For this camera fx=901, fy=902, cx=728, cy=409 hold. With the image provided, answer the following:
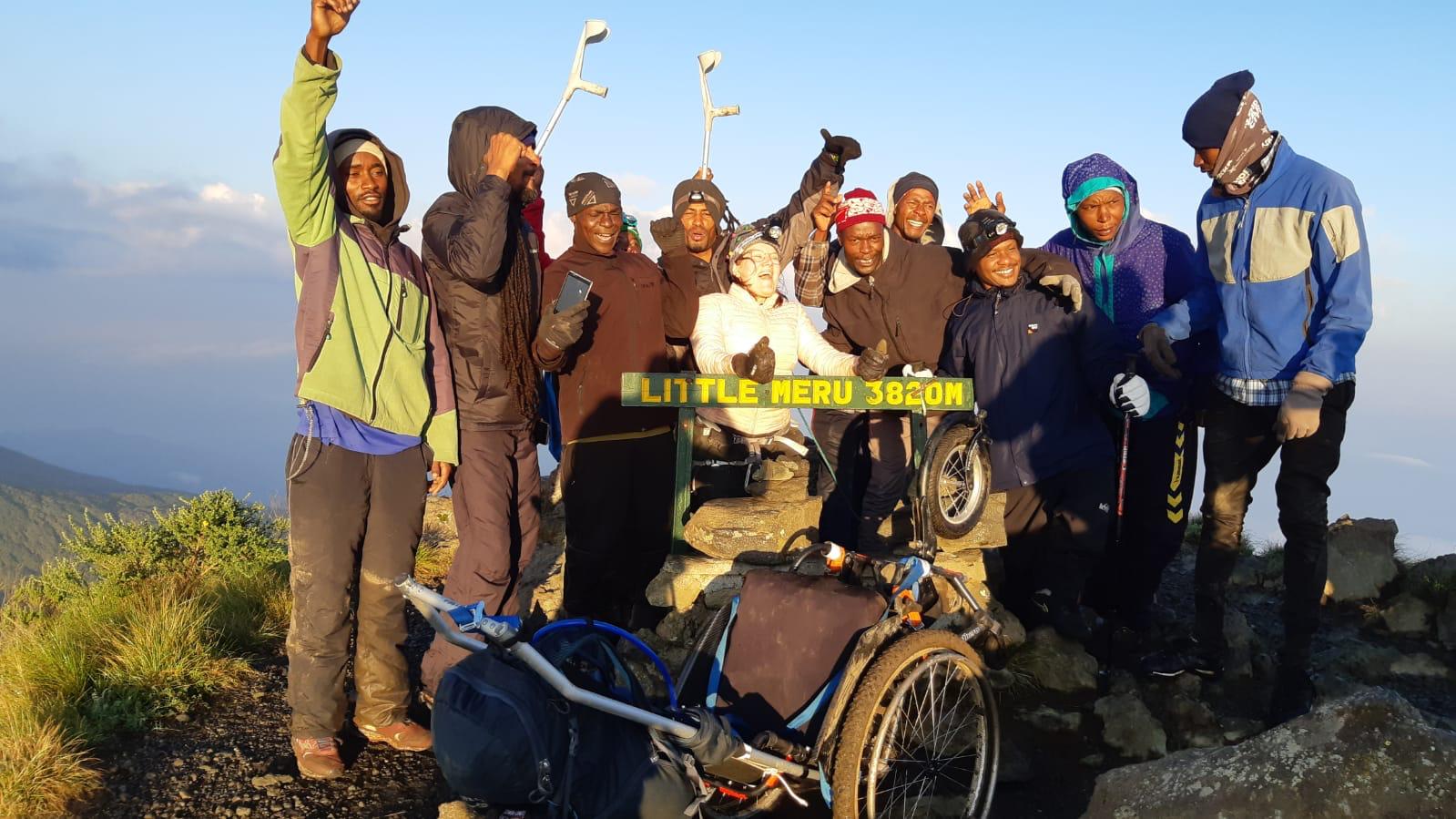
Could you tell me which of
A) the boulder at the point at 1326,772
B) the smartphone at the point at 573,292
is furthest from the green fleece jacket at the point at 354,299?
the boulder at the point at 1326,772

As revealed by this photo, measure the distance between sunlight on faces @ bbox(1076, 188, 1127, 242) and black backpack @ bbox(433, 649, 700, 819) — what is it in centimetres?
419

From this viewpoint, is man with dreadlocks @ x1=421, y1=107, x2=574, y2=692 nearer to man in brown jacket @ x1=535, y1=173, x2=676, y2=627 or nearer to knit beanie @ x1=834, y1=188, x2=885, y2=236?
man in brown jacket @ x1=535, y1=173, x2=676, y2=627

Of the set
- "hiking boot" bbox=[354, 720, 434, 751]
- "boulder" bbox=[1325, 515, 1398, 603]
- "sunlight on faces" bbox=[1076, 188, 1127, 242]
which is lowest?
"hiking boot" bbox=[354, 720, 434, 751]

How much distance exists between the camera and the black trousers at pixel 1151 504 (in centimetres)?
579

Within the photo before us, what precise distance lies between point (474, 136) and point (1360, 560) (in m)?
7.38

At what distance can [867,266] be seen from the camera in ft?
18.4

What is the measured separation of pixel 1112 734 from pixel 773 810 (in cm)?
197

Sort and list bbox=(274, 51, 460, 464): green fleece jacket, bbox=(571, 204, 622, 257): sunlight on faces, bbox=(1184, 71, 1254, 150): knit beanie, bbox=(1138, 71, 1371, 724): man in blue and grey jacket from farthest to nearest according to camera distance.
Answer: bbox=(571, 204, 622, 257): sunlight on faces → bbox=(1184, 71, 1254, 150): knit beanie → bbox=(1138, 71, 1371, 724): man in blue and grey jacket → bbox=(274, 51, 460, 464): green fleece jacket

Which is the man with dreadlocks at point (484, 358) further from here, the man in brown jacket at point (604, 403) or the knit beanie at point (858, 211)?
the knit beanie at point (858, 211)

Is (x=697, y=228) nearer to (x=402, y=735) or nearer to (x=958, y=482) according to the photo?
(x=958, y=482)

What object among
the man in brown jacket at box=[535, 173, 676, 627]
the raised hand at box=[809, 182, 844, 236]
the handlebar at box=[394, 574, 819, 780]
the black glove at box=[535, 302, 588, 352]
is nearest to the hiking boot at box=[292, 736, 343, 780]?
the man in brown jacket at box=[535, 173, 676, 627]

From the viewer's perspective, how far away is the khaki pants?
406cm

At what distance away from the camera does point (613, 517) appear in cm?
527

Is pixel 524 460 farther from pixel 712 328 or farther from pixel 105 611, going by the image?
pixel 105 611
